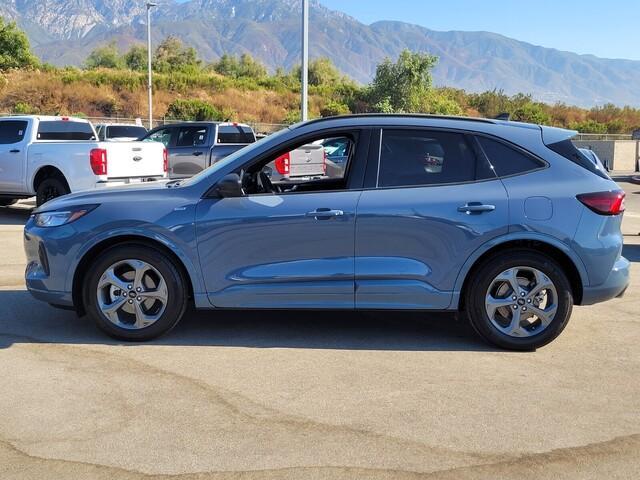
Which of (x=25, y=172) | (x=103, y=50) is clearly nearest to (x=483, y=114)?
(x=25, y=172)

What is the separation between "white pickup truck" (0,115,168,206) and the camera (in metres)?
12.4

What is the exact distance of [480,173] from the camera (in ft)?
18.6

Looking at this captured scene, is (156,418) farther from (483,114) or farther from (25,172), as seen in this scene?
(483,114)

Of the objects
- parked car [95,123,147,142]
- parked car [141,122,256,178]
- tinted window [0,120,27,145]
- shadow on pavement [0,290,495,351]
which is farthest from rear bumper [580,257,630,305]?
parked car [95,123,147,142]

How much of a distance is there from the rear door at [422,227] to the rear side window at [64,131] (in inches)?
385

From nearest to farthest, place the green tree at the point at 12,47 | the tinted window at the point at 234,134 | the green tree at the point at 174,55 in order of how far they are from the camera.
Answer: the tinted window at the point at 234,134, the green tree at the point at 12,47, the green tree at the point at 174,55

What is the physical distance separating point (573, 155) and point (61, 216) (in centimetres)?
399

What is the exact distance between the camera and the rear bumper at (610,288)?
221 inches

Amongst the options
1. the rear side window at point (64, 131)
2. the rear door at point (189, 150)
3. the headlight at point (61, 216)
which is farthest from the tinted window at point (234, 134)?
the headlight at point (61, 216)

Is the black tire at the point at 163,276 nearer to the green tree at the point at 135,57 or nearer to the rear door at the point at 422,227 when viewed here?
the rear door at the point at 422,227

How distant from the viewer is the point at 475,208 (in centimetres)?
552

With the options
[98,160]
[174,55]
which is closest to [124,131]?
[98,160]

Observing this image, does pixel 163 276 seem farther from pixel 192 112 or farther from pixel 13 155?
pixel 192 112

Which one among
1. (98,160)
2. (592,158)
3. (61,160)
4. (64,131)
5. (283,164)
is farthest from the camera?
(64,131)
